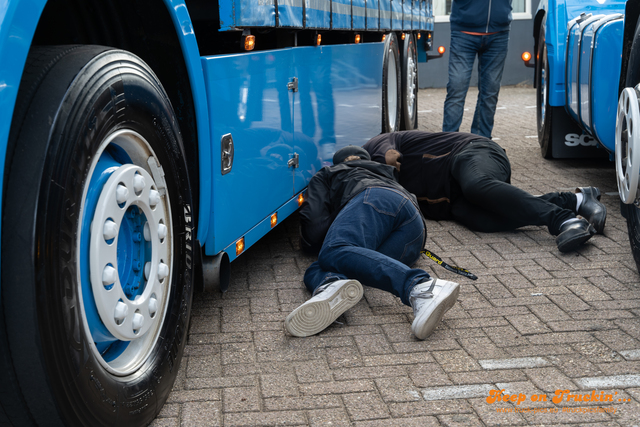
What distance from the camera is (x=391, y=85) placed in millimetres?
7176

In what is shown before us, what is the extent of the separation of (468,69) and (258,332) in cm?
473

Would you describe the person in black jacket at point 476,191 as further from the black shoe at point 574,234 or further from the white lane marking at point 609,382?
the white lane marking at point 609,382

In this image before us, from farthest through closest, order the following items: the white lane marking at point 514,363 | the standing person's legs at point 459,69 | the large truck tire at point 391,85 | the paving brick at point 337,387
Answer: the standing person's legs at point 459,69 < the large truck tire at point 391,85 < the white lane marking at point 514,363 < the paving brick at point 337,387

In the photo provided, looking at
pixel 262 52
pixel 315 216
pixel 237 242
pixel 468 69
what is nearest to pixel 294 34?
pixel 262 52

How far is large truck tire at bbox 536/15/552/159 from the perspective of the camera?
645 cm

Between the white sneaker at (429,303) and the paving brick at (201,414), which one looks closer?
the paving brick at (201,414)

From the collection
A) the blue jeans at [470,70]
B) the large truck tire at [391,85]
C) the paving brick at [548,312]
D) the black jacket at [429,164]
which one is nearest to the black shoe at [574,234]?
the paving brick at [548,312]

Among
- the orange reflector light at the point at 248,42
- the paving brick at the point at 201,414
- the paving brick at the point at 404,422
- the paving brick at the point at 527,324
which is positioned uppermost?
the orange reflector light at the point at 248,42

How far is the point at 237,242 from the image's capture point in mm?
2941

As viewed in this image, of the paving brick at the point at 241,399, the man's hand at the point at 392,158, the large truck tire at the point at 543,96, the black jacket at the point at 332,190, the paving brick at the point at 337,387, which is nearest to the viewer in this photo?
the paving brick at the point at 241,399

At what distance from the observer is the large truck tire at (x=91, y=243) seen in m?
1.49

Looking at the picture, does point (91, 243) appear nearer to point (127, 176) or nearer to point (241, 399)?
point (127, 176)

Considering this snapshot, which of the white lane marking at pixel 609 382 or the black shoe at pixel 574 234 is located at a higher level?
the black shoe at pixel 574 234

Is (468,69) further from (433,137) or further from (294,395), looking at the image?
(294,395)
